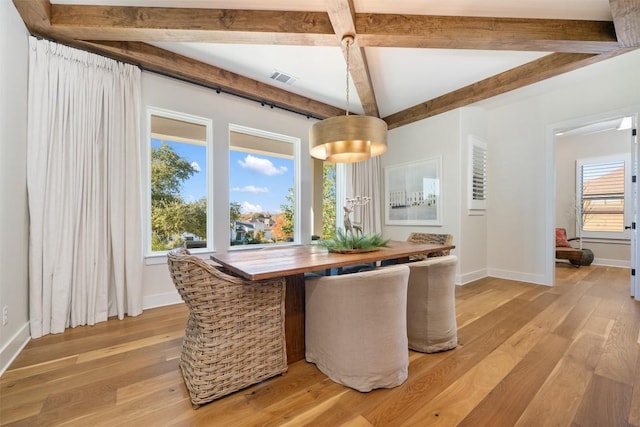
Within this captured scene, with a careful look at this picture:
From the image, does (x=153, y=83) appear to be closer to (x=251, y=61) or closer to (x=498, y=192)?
(x=251, y=61)

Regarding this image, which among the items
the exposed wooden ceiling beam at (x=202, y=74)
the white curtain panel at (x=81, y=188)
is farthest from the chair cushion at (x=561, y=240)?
the white curtain panel at (x=81, y=188)

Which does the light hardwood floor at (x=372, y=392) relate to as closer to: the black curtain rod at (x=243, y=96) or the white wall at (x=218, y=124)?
the white wall at (x=218, y=124)

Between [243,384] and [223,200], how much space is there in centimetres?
244

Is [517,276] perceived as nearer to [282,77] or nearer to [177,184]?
[282,77]

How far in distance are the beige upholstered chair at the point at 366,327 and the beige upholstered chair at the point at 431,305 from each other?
39 centimetres

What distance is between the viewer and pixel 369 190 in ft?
16.5

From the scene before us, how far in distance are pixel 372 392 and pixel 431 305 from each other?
2.56ft

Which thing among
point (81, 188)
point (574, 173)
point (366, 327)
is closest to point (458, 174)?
point (366, 327)

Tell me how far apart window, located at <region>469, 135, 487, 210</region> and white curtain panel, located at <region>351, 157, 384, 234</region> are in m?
1.58

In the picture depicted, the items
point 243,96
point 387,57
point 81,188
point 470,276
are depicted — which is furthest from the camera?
point 470,276

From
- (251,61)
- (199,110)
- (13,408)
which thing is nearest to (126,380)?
(13,408)

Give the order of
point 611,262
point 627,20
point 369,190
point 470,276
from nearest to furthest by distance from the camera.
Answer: point 627,20
point 470,276
point 369,190
point 611,262

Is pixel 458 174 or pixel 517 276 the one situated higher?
pixel 458 174

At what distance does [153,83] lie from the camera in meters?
3.08
